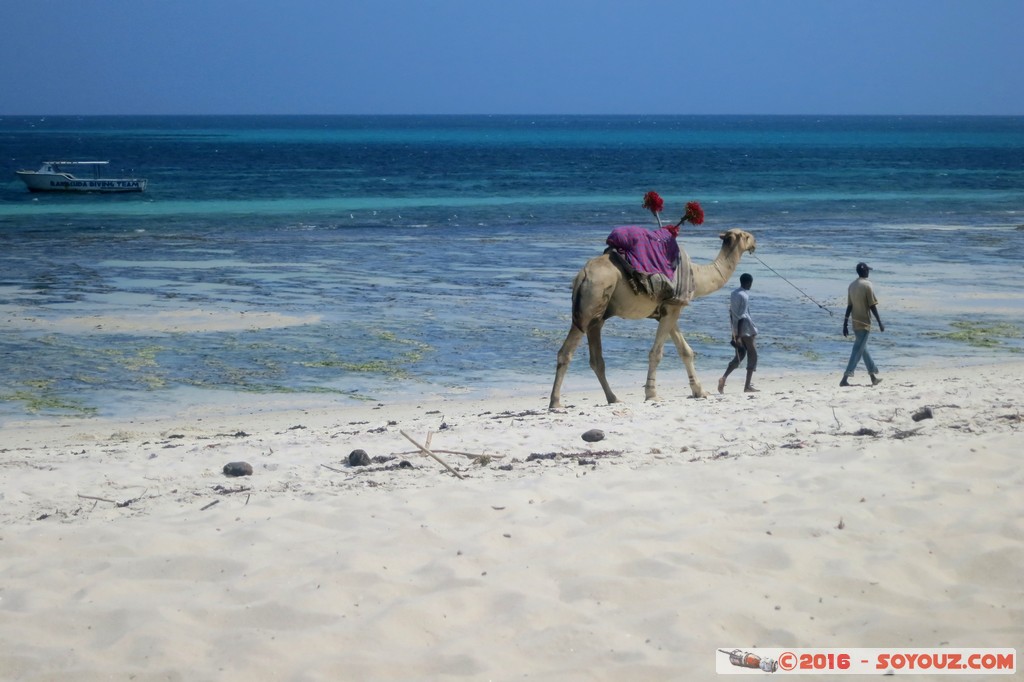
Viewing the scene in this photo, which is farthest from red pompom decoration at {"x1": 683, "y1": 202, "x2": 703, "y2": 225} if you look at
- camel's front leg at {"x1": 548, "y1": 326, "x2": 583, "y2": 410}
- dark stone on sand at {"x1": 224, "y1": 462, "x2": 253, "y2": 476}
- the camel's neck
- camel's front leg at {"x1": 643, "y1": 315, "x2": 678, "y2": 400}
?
dark stone on sand at {"x1": 224, "y1": 462, "x2": 253, "y2": 476}

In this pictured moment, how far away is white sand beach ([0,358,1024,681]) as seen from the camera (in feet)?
17.0

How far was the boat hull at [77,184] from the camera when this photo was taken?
4838 centimetres

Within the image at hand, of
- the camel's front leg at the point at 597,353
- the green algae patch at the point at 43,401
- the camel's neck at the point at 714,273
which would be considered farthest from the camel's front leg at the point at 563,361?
the green algae patch at the point at 43,401

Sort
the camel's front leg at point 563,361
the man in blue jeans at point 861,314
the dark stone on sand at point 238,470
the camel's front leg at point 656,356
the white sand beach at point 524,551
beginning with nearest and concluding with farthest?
1. the white sand beach at point 524,551
2. the dark stone on sand at point 238,470
3. the camel's front leg at point 563,361
4. the camel's front leg at point 656,356
5. the man in blue jeans at point 861,314

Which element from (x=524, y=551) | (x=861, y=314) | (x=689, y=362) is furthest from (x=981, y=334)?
(x=524, y=551)

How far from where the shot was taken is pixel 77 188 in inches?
1917

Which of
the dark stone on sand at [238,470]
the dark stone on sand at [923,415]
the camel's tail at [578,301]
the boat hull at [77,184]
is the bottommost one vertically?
the boat hull at [77,184]

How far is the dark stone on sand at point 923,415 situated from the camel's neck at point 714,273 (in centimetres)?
315

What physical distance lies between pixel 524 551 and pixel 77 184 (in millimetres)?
47032

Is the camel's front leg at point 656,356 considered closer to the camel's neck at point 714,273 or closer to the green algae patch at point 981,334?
the camel's neck at point 714,273

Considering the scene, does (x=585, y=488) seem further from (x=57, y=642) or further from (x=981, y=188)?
(x=981, y=188)

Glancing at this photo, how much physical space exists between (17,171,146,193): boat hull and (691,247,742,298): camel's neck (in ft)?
134

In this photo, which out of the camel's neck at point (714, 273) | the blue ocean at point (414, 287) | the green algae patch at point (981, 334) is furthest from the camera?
the green algae patch at point (981, 334)

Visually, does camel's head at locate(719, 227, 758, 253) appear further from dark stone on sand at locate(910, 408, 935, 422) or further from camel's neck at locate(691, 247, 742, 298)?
dark stone on sand at locate(910, 408, 935, 422)
